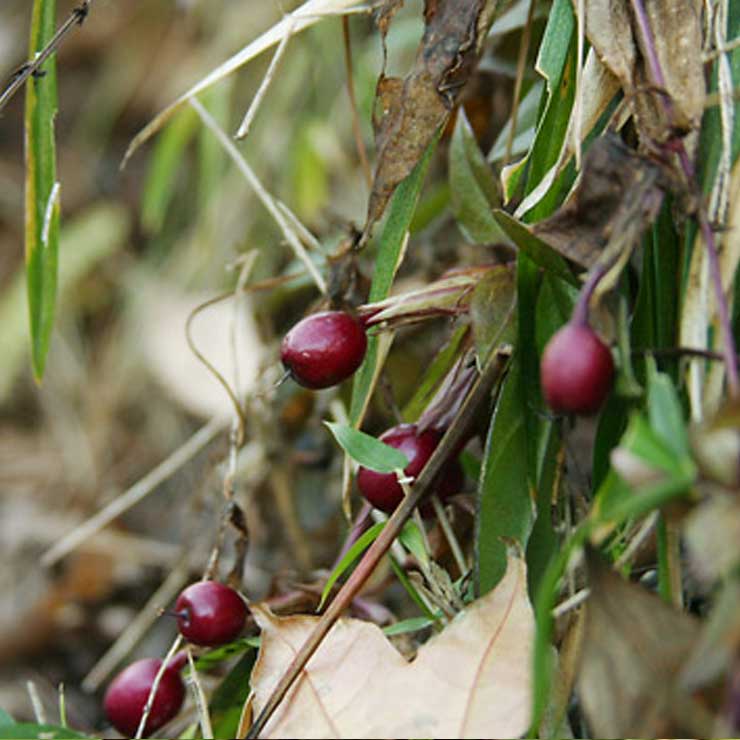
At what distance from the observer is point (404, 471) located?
0.69 meters

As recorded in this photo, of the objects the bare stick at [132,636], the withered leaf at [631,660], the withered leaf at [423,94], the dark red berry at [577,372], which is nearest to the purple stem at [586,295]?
the dark red berry at [577,372]

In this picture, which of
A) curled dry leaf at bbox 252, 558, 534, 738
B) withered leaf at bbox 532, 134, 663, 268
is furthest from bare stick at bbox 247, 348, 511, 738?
withered leaf at bbox 532, 134, 663, 268

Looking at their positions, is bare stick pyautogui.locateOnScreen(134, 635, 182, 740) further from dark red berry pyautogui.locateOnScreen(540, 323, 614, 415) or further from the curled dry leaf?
dark red berry pyautogui.locateOnScreen(540, 323, 614, 415)

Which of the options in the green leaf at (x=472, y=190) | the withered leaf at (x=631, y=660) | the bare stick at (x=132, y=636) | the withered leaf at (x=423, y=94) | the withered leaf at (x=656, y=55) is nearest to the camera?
the withered leaf at (x=631, y=660)

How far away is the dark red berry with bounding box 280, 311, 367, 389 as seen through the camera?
2.05 feet

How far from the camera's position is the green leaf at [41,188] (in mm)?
805

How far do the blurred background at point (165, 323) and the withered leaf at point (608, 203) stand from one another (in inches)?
12.2

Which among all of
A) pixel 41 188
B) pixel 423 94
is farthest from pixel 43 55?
pixel 423 94

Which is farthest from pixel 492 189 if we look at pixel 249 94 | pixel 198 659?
pixel 249 94

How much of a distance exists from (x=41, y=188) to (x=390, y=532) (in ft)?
1.23

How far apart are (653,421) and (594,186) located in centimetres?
14

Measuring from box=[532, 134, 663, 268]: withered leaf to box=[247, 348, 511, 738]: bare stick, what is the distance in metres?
0.12

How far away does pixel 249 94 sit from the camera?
1.75 metres

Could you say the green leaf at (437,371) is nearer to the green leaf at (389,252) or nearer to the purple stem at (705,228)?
the green leaf at (389,252)
